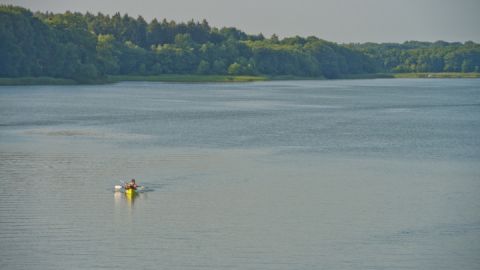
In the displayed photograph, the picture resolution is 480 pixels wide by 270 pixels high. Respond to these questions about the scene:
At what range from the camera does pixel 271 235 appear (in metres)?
36.4

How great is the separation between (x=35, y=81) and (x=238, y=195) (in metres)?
119

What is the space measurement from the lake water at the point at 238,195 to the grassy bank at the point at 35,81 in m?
70.4

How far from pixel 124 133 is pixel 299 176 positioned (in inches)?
1054

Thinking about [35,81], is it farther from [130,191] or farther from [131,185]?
[130,191]

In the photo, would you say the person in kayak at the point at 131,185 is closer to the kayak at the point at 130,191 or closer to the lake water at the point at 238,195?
the kayak at the point at 130,191

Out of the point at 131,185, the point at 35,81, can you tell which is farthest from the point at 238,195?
the point at 35,81

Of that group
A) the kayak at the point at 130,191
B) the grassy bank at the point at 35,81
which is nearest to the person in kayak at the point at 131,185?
the kayak at the point at 130,191

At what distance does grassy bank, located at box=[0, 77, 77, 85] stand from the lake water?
7042 cm

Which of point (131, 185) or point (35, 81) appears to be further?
point (35, 81)

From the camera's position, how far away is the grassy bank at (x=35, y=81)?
152m

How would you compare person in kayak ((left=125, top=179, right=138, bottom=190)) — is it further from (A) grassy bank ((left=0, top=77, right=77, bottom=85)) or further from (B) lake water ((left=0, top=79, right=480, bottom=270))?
(A) grassy bank ((left=0, top=77, right=77, bottom=85))

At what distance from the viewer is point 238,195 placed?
44656 mm

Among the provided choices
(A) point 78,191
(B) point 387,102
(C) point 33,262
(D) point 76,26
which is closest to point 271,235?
(C) point 33,262

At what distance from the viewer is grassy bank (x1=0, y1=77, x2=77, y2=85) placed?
152 m
